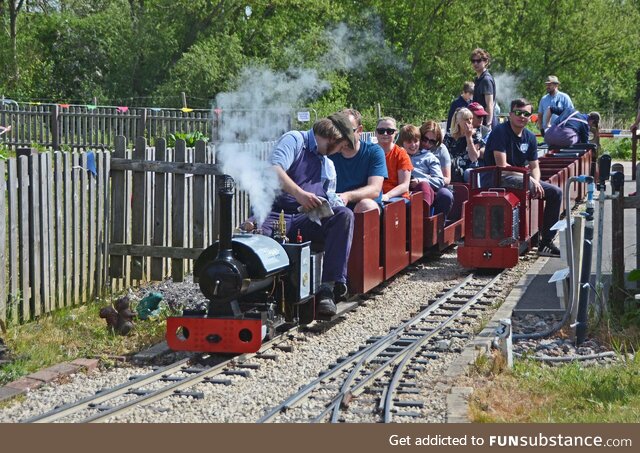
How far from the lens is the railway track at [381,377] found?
5.76m

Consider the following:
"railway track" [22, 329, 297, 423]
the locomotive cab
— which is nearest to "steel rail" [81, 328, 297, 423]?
"railway track" [22, 329, 297, 423]

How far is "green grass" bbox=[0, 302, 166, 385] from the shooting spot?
7.07 meters

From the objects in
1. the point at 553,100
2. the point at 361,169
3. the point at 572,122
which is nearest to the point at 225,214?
the point at 361,169

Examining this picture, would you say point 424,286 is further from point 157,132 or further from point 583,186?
point 157,132

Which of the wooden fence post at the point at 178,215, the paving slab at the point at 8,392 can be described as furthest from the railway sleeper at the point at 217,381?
the wooden fence post at the point at 178,215

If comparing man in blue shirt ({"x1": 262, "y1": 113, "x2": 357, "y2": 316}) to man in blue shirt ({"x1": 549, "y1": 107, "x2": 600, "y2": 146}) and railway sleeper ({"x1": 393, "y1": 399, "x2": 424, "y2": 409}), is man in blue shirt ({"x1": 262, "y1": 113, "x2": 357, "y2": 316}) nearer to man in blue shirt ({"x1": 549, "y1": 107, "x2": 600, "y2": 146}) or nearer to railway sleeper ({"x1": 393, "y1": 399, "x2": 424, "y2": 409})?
railway sleeper ({"x1": 393, "y1": 399, "x2": 424, "y2": 409})

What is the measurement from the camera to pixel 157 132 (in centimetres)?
2230

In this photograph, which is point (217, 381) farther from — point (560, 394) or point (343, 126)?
point (343, 126)

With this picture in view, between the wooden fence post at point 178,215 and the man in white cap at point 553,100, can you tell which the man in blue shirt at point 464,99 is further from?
the wooden fence post at point 178,215

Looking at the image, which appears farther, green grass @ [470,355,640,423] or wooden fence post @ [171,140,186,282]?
wooden fence post @ [171,140,186,282]

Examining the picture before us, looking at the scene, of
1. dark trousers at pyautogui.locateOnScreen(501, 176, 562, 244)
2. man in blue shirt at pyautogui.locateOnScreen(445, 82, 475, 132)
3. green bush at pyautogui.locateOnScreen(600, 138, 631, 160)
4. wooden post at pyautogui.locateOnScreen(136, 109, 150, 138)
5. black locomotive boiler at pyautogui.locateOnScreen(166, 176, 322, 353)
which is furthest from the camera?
green bush at pyautogui.locateOnScreen(600, 138, 631, 160)

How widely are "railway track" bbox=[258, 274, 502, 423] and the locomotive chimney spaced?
1083 millimetres

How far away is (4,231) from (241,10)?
16.6 meters

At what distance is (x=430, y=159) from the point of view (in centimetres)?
1189
